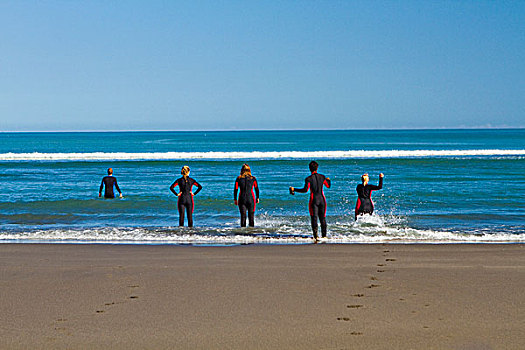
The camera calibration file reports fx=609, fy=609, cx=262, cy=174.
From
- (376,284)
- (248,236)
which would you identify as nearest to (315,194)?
(248,236)

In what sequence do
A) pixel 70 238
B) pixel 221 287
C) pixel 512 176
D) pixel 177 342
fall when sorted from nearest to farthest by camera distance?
pixel 177 342
pixel 221 287
pixel 70 238
pixel 512 176

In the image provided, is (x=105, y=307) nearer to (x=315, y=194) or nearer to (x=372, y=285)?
(x=372, y=285)

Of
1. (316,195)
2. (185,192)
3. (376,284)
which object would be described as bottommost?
(376,284)

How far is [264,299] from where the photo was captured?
6.83m

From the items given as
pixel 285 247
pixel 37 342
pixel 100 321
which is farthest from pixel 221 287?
pixel 285 247

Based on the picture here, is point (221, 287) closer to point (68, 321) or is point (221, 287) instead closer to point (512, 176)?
point (68, 321)

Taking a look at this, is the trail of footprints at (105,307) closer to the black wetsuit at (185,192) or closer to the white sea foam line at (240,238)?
the white sea foam line at (240,238)

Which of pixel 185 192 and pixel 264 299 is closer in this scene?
pixel 264 299

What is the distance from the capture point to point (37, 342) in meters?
5.39

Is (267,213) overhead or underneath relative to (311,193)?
underneath

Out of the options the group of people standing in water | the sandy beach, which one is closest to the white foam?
the group of people standing in water

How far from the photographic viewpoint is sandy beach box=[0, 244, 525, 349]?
5473 mm

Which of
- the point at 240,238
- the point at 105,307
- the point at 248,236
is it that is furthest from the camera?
the point at 248,236

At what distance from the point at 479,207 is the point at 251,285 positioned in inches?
485
